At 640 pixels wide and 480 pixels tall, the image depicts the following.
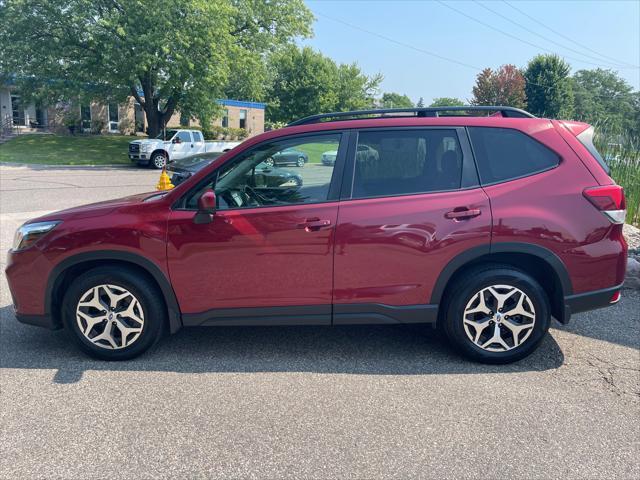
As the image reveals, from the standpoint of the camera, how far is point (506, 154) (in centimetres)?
385

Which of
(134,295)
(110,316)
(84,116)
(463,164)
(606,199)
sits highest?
(84,116)

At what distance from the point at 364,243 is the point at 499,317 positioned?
3.81 ft

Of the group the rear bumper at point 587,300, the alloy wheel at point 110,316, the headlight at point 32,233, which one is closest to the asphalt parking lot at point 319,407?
the alloy wheel at point 110,316

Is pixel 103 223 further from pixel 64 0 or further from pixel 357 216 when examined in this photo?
pixel 64 0

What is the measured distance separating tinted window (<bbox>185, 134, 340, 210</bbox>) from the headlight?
1.12 meters

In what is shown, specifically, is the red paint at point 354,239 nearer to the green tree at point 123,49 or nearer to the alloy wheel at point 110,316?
the alloy wheel at point 110,316

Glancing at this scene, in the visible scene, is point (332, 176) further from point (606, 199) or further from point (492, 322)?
point (606, 199)

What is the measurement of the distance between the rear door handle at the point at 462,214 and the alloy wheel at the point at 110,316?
240cm

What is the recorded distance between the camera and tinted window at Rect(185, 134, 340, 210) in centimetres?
380

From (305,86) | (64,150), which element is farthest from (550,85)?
(64,150)

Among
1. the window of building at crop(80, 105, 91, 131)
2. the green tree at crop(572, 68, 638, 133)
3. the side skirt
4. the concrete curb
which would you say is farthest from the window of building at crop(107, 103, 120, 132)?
the green tree at crop(572, 68, 638, 133)

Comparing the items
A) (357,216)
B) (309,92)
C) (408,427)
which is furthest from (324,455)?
(309,92)

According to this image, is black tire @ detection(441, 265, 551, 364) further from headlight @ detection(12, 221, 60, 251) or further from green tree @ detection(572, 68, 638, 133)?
green tree @ detection(572, 68, 638, 133)

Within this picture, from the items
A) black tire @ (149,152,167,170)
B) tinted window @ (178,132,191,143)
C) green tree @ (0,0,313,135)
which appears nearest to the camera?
green tree @ (0,0,313,135)
